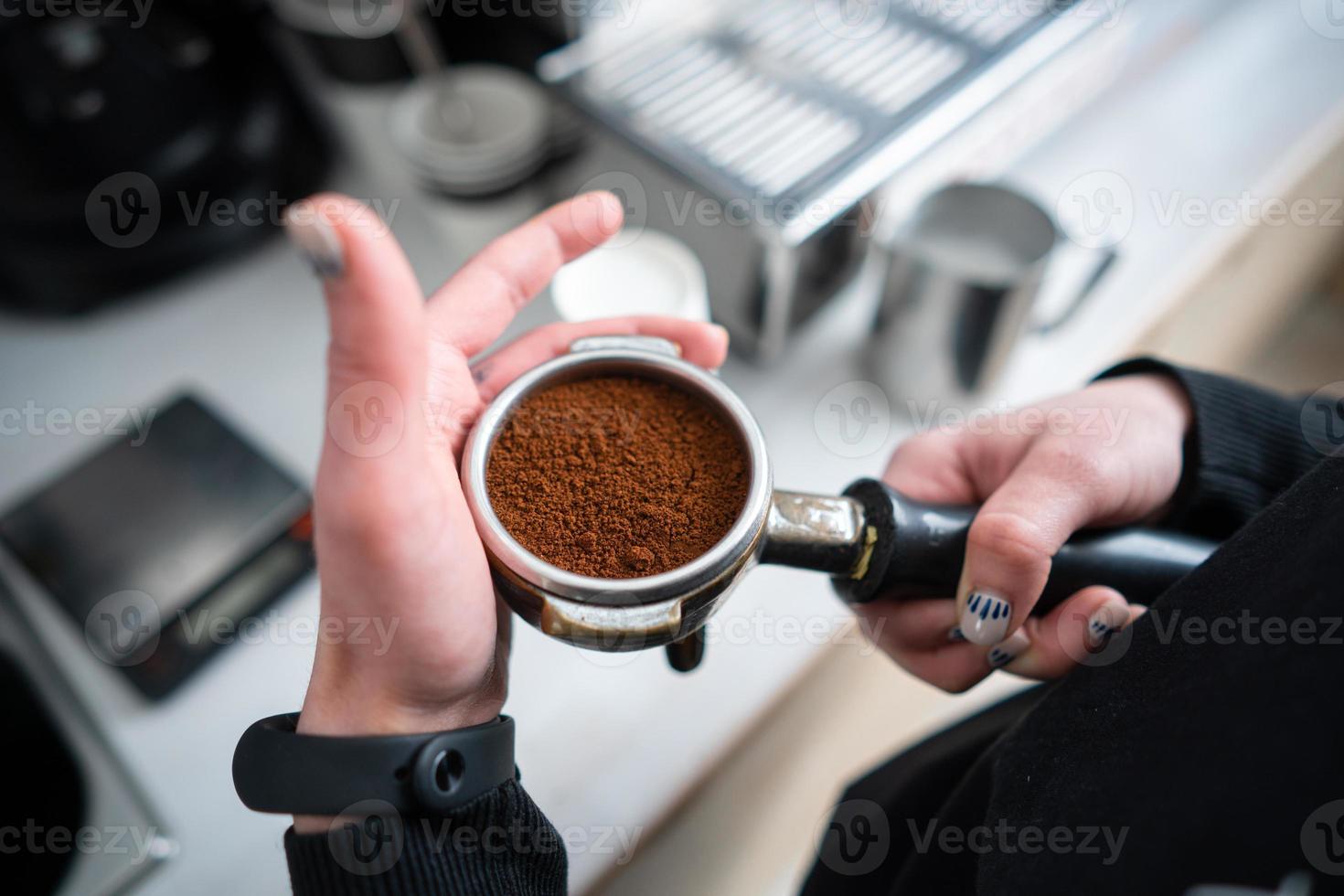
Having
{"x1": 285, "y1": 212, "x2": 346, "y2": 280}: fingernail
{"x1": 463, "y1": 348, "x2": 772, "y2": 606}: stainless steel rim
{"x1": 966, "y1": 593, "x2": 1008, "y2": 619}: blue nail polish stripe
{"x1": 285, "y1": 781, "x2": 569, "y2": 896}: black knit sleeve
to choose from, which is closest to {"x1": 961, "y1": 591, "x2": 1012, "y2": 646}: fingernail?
{"x1": 966, "y1": 593, "x2": 1008, "y2": 619}: blue nail polish stripe

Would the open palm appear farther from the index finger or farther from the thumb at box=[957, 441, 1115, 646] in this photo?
the thumb at box=[957, 441, 1115, 646]

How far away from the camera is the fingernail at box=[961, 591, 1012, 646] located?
0.46m

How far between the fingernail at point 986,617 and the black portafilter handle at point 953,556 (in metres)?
0.02

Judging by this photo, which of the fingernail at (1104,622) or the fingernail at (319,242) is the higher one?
the fingernail at (319,242)

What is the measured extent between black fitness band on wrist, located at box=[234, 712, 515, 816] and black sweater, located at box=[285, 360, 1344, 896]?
0.6 inches

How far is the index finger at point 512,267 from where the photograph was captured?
0.49m

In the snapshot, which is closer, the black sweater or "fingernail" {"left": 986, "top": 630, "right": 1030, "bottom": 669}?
the black sweater

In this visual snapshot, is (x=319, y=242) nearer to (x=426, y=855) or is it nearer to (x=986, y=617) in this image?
(x=426, y=855)

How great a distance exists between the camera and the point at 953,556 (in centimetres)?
47

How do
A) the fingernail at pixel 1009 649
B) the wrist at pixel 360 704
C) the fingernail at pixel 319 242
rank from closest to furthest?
the fingernail at pixel 319 242, the wrist at pixel 360 704, the fingernail at pixel 1009 649

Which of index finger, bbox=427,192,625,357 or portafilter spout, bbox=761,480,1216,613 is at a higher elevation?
index finger, bbox=427,192,625,357

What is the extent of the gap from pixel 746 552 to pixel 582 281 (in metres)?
0.41

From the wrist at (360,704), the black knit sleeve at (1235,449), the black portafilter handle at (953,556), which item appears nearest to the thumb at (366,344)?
the wrist at (360,704)

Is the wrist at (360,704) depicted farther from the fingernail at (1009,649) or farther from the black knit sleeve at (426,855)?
the fingernail at (1009,649)
